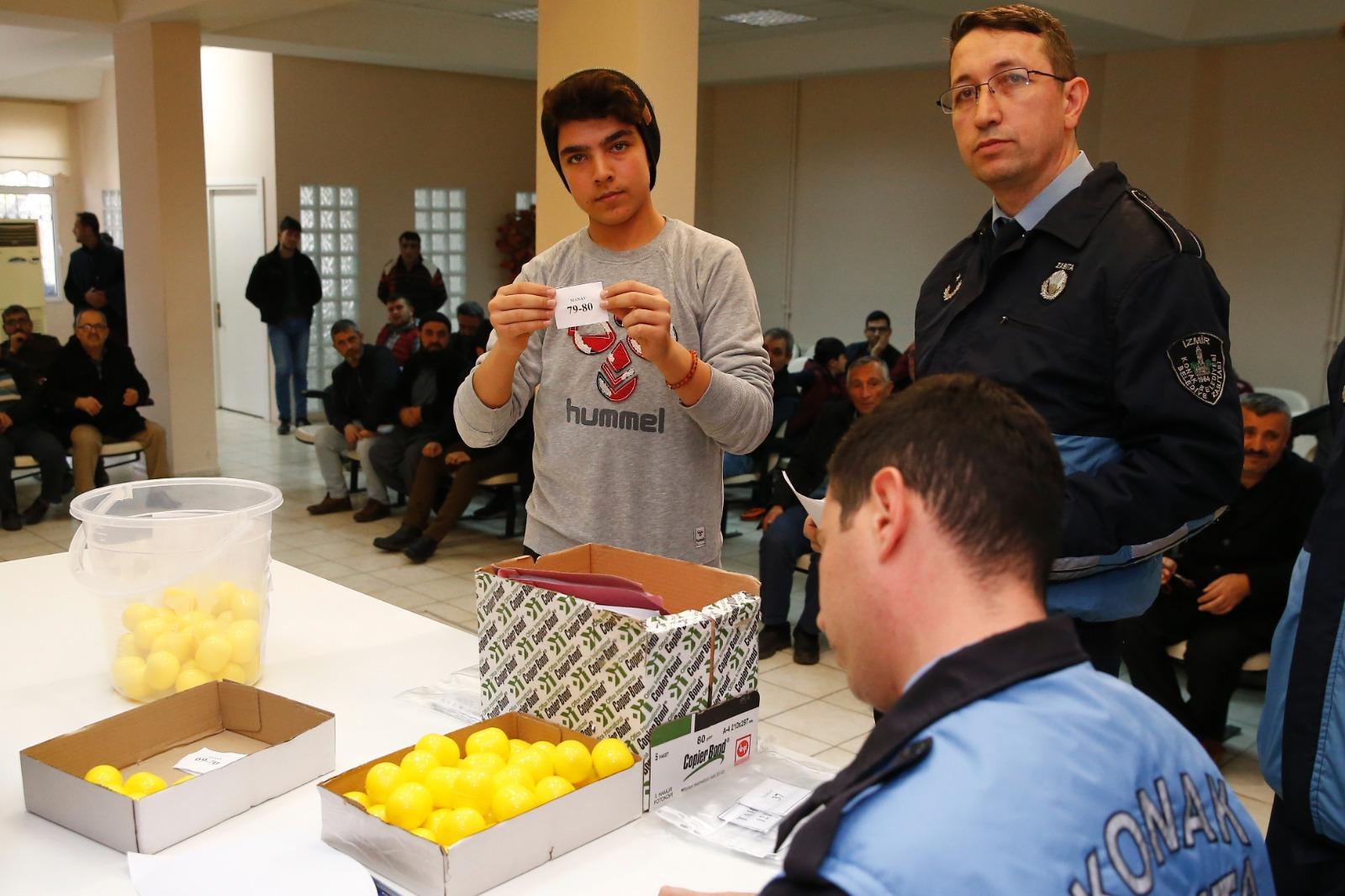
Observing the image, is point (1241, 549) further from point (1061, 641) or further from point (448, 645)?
point (1061, 641)

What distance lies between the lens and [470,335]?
24.7 ft

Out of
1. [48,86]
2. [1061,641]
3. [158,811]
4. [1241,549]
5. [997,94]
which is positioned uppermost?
[48,86]

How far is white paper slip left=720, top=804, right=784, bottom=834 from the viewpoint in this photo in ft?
4.57

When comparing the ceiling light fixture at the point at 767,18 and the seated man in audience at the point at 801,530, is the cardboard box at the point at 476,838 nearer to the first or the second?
the seated man in audience at the point at 801,530

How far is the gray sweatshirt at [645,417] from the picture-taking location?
1.93m

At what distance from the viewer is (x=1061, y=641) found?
852mm

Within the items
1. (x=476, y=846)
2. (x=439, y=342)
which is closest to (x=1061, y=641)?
(x=476, y=846)

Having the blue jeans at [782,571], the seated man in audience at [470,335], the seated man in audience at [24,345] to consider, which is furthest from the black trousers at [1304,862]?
the seated man in audience at [24,345]

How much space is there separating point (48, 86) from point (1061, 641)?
15.0 metres

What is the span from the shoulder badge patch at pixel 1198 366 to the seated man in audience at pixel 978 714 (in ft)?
2.15

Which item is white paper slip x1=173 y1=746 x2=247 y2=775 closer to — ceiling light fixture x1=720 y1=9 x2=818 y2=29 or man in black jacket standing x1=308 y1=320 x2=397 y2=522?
man in black jacket standing x1=308 y1=320 x2=397 y2=522

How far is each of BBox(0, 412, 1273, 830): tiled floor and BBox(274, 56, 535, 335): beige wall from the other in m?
2.45

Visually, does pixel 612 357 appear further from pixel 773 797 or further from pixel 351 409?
pixel 351 409

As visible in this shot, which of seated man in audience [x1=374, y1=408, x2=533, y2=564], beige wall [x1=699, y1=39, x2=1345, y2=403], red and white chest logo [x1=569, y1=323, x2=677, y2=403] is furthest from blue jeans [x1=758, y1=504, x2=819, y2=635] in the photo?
beige wall [x1=699, y1=39, x2=1345, y2=403]
